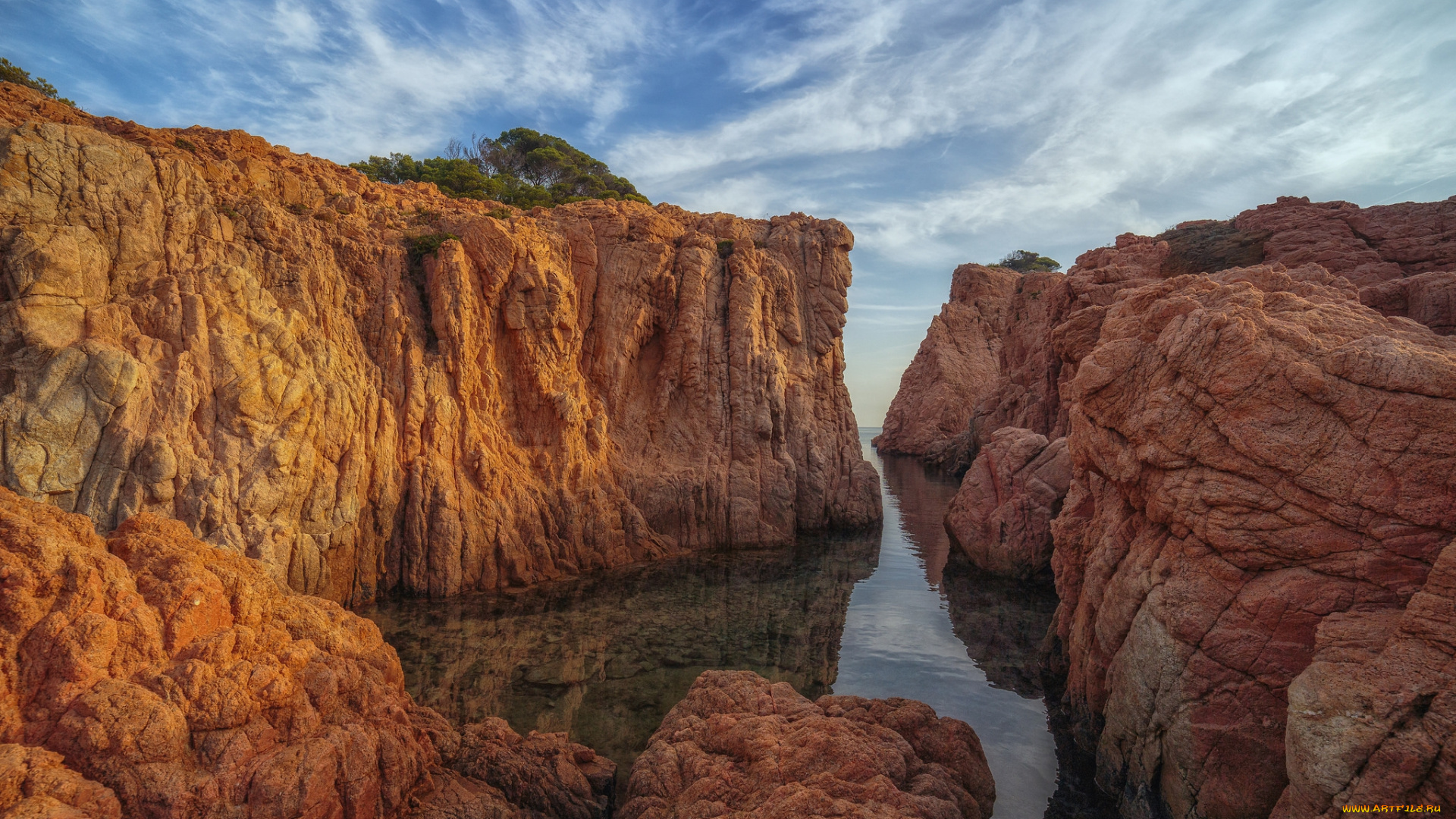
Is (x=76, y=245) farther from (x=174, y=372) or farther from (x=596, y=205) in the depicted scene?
(x=596, y=205)

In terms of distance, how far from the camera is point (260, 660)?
888 cm

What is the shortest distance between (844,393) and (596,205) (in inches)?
627

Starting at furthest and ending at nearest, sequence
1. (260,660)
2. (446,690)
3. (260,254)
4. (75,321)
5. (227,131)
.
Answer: (227,131)
(260,254)
(75,321)
(446,690)
(260,660)

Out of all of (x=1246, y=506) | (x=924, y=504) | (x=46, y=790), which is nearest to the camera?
(x=46, y=790)

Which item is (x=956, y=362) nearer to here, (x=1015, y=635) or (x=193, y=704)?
(x=1015, y=635)

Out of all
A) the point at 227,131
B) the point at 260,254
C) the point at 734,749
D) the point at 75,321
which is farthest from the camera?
the point at 227,131

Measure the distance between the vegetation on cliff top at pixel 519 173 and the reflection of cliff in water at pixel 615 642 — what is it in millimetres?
22155

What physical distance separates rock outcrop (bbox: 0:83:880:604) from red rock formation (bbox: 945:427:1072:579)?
730 centimetres

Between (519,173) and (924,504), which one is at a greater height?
(519,173)

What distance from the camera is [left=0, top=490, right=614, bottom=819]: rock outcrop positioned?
717 cm

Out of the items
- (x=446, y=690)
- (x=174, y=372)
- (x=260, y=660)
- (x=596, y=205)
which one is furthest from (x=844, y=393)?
(x=260, y=660)

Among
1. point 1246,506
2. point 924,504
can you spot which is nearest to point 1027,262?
point 924,504

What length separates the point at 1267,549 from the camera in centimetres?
930

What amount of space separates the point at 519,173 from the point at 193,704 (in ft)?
154
